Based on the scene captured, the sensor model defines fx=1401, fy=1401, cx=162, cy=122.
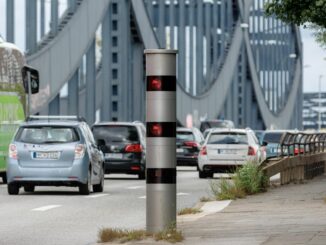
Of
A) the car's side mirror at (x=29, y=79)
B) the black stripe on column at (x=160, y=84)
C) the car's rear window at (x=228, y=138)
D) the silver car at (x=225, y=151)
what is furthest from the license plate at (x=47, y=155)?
the car's rear window at (x=228, y=138)

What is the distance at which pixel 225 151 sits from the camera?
3644 cm

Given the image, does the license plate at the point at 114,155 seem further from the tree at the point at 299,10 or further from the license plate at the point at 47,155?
the tree at the point at 299,10

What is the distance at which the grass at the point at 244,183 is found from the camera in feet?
68.4

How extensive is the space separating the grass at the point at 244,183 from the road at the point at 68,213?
617 mm

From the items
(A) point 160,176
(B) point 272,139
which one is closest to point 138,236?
(A) point 160,176

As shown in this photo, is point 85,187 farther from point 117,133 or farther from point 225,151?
point 225,151

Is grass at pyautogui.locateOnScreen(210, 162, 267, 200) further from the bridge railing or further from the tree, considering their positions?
the bridge railing

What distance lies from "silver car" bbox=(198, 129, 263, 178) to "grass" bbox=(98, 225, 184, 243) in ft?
75.7

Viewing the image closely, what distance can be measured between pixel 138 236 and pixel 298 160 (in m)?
16.3

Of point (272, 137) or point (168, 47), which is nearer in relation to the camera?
point (272, 137)

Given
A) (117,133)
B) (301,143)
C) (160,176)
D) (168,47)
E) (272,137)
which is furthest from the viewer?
(168,47)

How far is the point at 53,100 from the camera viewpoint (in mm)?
61625

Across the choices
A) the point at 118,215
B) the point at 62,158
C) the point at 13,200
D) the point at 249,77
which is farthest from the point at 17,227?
the point at 249,77

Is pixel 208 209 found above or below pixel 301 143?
below
